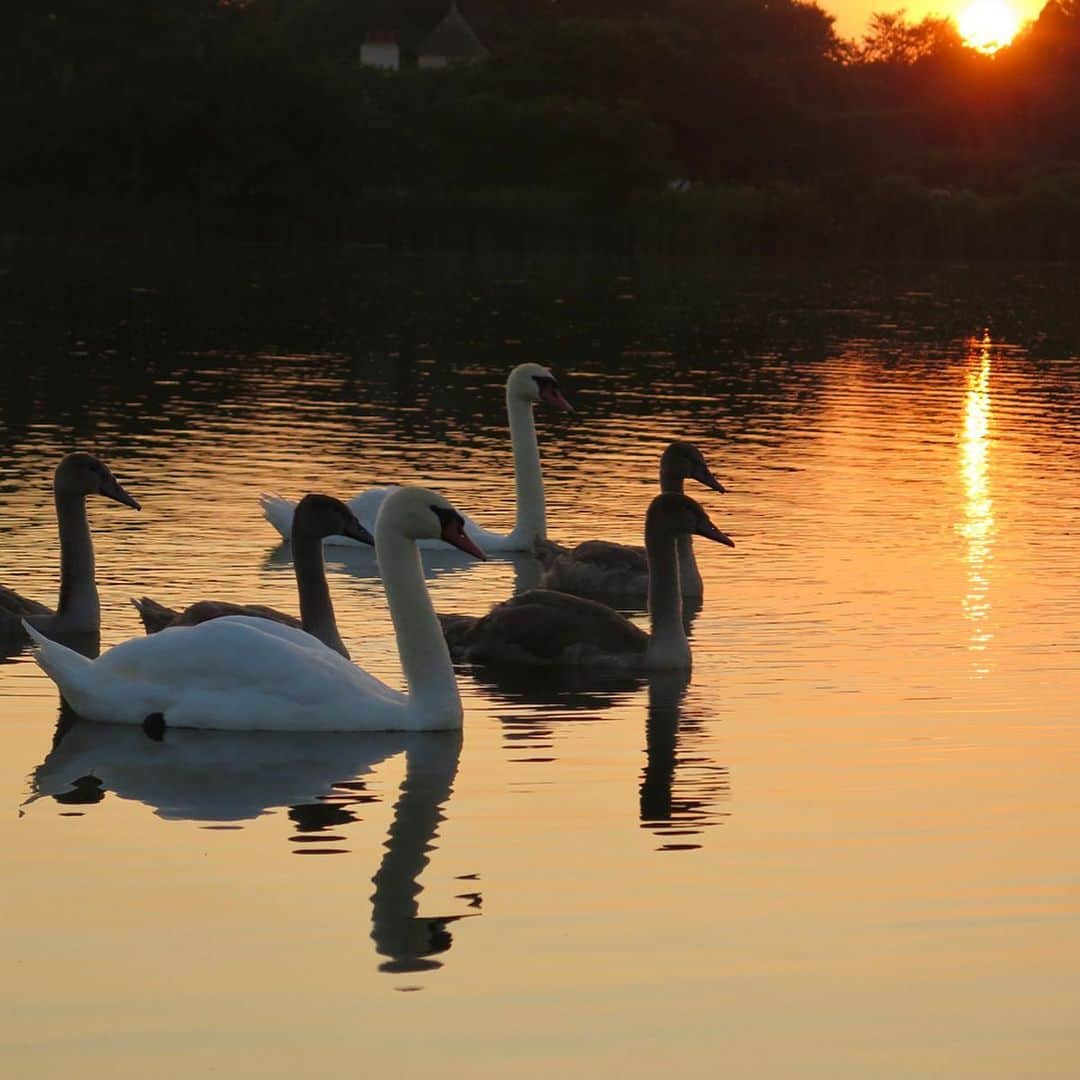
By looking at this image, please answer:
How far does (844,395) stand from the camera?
30703 mm

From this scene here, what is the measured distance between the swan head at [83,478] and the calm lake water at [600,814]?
0.76 m

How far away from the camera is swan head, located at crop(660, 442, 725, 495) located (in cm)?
1584

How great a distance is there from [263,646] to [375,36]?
116 metres

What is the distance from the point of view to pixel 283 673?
426 inches

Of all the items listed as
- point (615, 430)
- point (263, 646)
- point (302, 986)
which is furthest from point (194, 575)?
point (615, 430)

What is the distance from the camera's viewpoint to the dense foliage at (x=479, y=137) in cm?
6838

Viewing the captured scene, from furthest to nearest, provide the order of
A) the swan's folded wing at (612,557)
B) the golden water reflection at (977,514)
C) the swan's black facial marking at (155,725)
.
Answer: the swan's folded wing at (612,557) < the golden water reflection at (977,514) < the swan's black facial marking at (155,725)

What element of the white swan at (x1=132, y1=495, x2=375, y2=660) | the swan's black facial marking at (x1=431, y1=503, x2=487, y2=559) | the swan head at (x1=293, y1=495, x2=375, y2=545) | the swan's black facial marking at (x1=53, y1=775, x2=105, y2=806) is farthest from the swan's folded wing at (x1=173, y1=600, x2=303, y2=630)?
the swan's black facial marking at (x1=53, y1=775, x2=105, y2=806)

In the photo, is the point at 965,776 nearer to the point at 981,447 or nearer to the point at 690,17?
the point at 981,447

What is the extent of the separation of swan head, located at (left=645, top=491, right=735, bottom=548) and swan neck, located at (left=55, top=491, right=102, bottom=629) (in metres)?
2.85

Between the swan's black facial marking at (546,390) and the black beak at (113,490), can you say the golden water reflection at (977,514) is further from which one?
the black beak at (113,490)

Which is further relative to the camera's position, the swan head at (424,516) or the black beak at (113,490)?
the black beak at (113,490)

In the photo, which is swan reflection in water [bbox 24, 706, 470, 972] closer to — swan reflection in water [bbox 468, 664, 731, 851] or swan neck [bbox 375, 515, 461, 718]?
swan neck [bbox 375, 515, 461, 718]

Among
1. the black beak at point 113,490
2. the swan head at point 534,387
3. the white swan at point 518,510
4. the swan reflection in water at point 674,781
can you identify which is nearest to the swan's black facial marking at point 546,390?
the swan head at point 534,387
